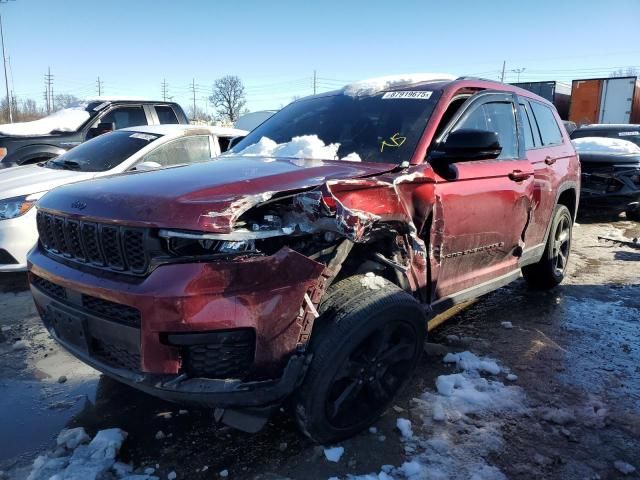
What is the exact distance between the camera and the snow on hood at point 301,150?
325cm

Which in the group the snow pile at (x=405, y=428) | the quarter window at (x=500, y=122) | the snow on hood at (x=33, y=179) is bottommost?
the snow pile at (x=405, y=428)

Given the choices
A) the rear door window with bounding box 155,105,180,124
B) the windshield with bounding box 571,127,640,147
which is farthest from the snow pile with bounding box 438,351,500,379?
the windshield with bounding box 571,127,640,147

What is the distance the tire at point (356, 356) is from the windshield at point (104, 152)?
165 inches

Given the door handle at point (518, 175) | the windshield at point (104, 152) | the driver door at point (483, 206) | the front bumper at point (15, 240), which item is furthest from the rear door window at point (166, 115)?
the door handle at point (518, 175)

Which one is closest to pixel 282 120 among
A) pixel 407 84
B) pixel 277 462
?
pixel 407 84

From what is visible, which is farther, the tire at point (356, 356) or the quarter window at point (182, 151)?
the quarter window at point (182, 151)

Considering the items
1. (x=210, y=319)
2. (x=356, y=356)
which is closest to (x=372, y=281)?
(x=356, y=356)

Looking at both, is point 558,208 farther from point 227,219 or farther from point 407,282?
point 227,219

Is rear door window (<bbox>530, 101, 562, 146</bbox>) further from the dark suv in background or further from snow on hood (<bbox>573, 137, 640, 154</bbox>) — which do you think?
snow on hood (<bbox>573, 137, 640, 154</bbox>)

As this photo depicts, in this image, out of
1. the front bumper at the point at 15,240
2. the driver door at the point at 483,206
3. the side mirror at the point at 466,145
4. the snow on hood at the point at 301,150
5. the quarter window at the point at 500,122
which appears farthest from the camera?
the front bumper at the point at 15,240

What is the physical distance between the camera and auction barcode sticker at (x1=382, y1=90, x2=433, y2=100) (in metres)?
3.42

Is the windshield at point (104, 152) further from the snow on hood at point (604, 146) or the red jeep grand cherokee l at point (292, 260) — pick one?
the snow on hood at point (604, 146)

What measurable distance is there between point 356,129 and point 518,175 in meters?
1.32

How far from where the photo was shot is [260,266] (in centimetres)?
213
